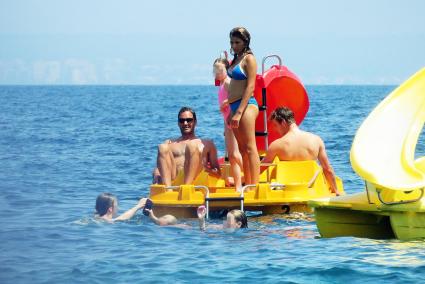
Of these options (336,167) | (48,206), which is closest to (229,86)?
Answer: (48,206)

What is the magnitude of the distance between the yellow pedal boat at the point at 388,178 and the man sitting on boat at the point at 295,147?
1.95m

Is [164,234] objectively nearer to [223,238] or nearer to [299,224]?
[223,238]

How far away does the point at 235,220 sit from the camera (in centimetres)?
1051

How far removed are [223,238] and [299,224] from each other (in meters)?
1.10

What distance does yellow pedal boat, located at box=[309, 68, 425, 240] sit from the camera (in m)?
9.18

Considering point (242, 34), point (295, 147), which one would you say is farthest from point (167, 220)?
point (242, 34)

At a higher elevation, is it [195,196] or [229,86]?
[229,86]

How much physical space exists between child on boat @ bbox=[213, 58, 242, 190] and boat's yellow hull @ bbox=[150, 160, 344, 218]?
22cm

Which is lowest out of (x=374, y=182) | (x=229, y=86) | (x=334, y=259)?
(x=334, y=259)

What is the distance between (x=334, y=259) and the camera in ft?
29.3

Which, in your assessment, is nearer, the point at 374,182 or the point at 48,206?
the point at 374,182

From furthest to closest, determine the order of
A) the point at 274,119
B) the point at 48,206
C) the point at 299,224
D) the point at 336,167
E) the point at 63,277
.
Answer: the point at 336,167 < the point at 48,206 < the point at 274,119 < the point at 299,224 < the point at 63,277

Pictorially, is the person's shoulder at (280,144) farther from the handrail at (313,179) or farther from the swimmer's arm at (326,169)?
the handrail at (313,179)

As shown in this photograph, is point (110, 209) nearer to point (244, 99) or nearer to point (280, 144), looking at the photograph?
point (244, 99)
